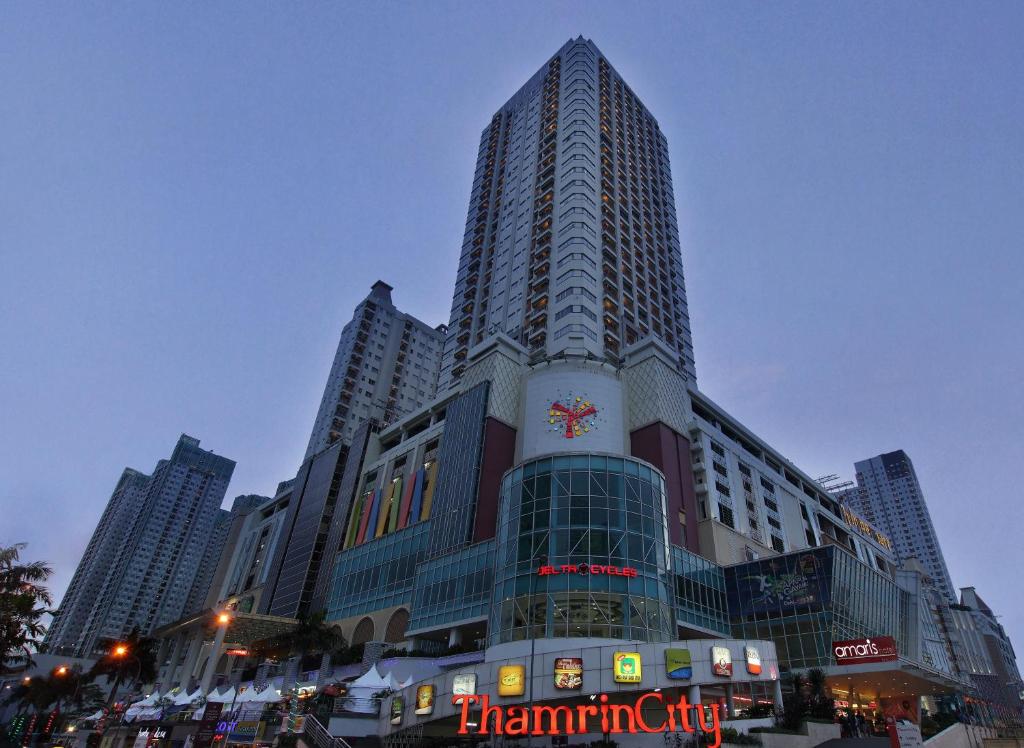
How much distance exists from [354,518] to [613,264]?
6126 centimetres

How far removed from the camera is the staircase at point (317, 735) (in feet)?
125

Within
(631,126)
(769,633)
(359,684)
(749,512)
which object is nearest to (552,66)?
(631,126)

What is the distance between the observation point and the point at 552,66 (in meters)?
152

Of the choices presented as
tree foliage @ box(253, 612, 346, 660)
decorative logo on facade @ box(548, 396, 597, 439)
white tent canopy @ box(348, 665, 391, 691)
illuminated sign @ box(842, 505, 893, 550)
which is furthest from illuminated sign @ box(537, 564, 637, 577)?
illuminated sign @ box(842, 505, 893, 550)

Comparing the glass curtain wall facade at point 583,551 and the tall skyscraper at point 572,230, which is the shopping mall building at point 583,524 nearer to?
the glass curtain wall facade at point 583,551

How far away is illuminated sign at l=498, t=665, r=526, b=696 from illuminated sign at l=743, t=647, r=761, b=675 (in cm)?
1545

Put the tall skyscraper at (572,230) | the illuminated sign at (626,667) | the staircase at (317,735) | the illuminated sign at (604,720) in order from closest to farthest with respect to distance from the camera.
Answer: the illuminated sign at (604,720), the staircase at (317,735), the illuminated sign at (626,667), the tall skyscraper at (572,230)

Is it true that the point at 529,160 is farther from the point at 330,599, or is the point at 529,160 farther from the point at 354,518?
the point at 330,599

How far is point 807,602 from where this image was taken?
218 ft

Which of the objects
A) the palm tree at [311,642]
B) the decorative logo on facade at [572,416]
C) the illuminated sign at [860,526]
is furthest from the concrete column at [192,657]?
the illuminated sign at [860,526]

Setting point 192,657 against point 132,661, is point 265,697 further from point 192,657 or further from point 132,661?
point 132,661

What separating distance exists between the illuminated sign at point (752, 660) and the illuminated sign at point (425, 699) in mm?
21605

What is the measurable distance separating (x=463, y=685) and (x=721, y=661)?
17.4 m

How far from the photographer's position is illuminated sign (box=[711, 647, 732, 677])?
4481 centimetres
